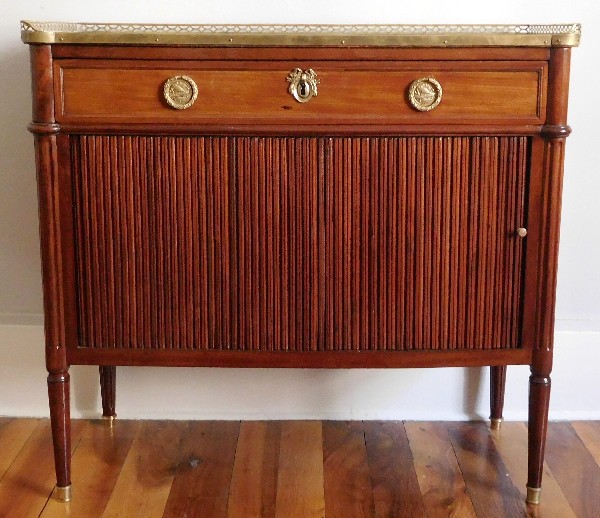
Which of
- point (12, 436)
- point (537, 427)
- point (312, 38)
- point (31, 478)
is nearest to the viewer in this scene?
point (312, 38)

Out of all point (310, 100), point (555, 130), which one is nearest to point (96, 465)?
point (310, 100)

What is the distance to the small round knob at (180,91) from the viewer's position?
119cm

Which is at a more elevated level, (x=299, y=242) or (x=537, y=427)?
(x=299, y=242)

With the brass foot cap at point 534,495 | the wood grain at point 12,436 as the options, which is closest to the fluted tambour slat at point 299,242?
the brass foot cap at point 534,495

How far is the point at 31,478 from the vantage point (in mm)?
1407

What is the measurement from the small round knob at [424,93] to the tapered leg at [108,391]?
84 centimetres

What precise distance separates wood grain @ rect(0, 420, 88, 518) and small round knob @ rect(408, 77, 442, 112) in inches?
35.5

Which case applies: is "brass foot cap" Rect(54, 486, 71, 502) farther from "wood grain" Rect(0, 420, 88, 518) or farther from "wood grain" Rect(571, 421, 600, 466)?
"wood grain" Rect(571, 421, 600, 466)

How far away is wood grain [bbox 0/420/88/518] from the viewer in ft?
A: 4.31

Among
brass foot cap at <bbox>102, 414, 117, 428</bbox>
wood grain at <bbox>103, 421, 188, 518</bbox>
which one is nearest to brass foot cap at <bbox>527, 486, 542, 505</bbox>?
wood grain at <bbox>103, 421, 188, 518</bbox>

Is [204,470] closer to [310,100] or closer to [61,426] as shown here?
[61,426]

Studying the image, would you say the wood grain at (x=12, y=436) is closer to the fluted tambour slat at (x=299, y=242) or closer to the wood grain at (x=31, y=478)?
the wood grain at (x=31, y=478)

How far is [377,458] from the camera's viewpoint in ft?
4.89

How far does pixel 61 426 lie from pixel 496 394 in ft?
2.82
